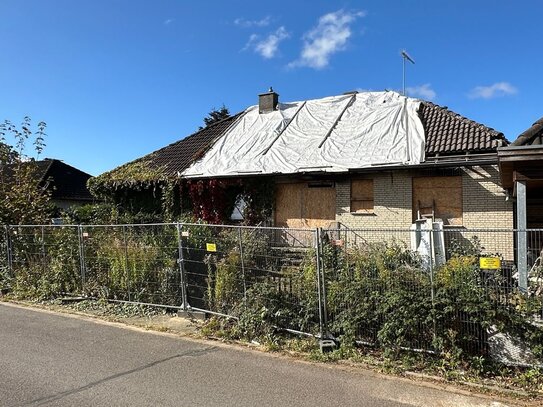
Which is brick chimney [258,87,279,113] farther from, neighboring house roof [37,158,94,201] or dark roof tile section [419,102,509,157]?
neighboring house roof [37,158,94,201]

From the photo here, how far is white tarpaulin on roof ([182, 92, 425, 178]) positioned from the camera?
16109 mm

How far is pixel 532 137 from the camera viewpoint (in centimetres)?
791

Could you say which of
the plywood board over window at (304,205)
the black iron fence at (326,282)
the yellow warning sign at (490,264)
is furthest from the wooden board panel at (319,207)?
the yellow warning sign at (490,264)

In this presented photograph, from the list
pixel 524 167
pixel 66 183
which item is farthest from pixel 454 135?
pixel 66 183

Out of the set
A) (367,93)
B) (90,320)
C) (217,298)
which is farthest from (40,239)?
(367,93)

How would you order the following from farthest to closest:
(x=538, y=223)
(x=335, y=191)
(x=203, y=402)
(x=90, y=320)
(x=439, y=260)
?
(x=335, y=191), (x=538, y=223), (x=90, y=320), (x=439, y=260), (x=203, y=402)

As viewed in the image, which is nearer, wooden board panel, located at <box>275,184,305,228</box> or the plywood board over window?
the plywood board over window

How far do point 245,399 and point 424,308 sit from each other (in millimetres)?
2397

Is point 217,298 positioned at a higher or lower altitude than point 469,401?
higher

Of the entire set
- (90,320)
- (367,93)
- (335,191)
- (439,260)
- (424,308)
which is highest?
(367,93)

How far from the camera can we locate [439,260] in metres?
6.35

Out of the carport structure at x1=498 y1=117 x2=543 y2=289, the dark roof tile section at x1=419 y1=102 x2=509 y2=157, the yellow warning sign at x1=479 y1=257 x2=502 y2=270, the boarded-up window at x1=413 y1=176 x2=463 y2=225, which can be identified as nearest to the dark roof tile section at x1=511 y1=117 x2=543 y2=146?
the carport structure at x1=498 y1=117 x2=543 y2=289

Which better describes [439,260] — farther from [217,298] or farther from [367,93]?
[367,93]

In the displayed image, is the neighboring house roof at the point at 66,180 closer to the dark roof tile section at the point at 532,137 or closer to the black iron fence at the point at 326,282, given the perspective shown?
the black iron fence at the point at 326,282
